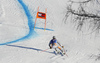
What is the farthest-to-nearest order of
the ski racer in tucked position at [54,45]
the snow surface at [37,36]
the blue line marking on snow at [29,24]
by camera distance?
1. the blue line marking on snow at [29,24]
2. the snow surface at [37,36]
3. the ski racer in tucked position at [54,45]

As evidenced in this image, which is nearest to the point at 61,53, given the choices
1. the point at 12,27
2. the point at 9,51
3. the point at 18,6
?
the point at 9,51

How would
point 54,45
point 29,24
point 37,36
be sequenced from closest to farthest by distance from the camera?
point 54,45 → point 37,36 → point 29,24

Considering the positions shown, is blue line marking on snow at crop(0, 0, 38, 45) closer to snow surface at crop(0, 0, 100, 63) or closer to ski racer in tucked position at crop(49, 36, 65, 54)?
snow surface at crop(0, 0, 100, 63)

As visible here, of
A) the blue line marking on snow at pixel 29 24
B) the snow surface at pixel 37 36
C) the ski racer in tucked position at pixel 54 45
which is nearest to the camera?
the ski racer in tucked position at pixel 54 45

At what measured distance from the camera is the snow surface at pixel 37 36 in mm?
11297

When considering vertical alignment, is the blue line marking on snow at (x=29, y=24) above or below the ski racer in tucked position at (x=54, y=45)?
above

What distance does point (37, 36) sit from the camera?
44.3 ft

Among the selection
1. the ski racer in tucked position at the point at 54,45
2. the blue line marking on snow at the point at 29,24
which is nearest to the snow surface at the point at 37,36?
the blue line marking on snow at the point at 29,24

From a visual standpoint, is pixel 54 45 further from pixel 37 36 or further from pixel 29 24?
pixel 29 24

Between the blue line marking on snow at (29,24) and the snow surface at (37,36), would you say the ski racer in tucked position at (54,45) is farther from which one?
the blue line marking on snow at (29,24)

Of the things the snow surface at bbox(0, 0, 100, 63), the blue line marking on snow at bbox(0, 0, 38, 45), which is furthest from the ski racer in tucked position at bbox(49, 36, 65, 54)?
the blue line marking on snow at bbox(0, 0, 38, 45)

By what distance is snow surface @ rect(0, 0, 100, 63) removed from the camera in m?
11.3

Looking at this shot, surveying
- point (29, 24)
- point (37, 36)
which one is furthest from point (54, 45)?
point (29, 24)

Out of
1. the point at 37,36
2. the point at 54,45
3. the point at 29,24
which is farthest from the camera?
the point at 29,24
